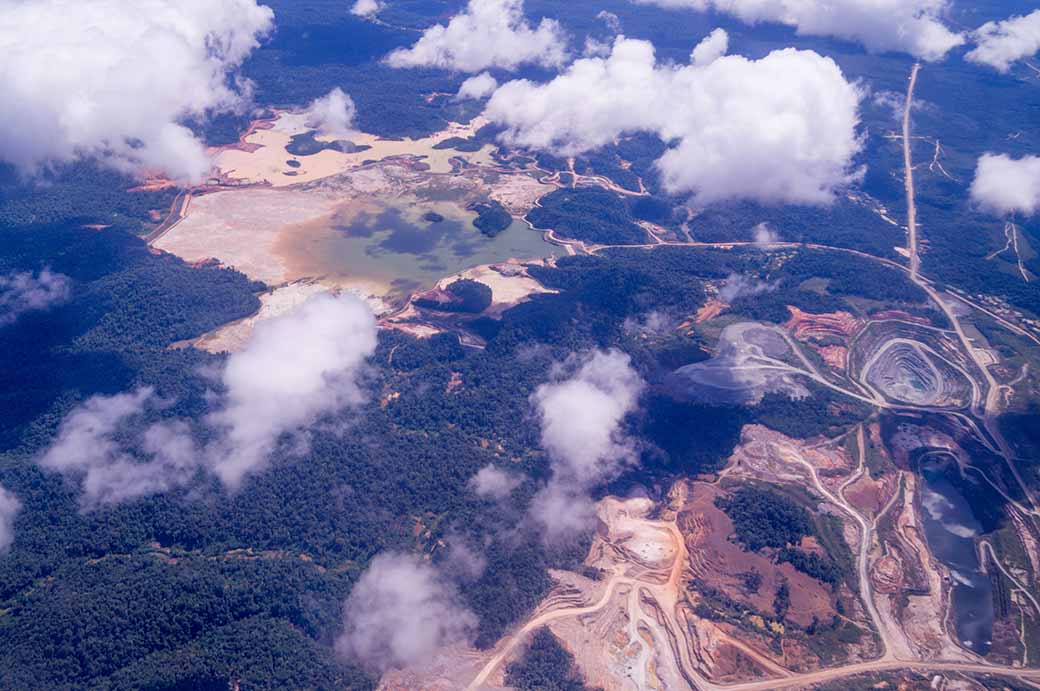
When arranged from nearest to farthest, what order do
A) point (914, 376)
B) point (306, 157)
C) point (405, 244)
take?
1. point (914, 376)
2. point (405, 244)
3. point (306, 157)

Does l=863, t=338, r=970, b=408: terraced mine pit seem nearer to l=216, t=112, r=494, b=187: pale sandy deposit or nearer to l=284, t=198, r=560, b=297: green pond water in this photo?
l=284, t=198, r=560, b=297: green pond water

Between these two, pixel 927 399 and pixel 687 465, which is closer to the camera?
pixel 687 465

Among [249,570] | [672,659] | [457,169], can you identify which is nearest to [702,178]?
[457,169]

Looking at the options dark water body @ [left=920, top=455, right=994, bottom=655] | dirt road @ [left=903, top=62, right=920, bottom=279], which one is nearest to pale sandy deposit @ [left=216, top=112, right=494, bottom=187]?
dirt road @ [left=903, top=62, right=920, bottom=279]

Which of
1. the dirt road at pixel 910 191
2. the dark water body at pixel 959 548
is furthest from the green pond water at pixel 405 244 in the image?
the dark water body at pixel 959 548

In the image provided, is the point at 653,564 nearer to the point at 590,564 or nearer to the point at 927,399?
the point at 590,564

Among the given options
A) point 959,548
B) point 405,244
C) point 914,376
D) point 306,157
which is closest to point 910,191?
point 914,376

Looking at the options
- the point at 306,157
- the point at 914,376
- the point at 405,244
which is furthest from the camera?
the point at 306,157

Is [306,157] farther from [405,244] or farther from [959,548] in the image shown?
[959,548]

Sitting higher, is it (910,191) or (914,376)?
(910,191)
